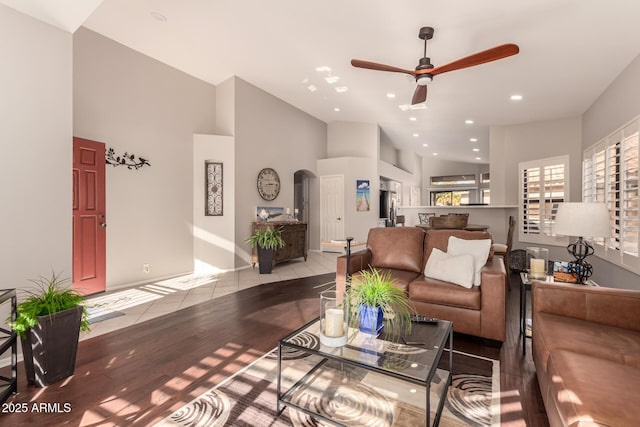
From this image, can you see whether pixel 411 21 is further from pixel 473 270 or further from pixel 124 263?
pixel 124 263

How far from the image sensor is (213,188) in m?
5.71

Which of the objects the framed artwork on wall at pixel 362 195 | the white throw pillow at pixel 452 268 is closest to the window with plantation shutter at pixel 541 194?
the framed artwork on wall at pixel 362 195

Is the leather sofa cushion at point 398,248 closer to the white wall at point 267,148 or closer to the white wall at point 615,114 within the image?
the white wall at point 615,114

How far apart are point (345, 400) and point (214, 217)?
456 centimetres

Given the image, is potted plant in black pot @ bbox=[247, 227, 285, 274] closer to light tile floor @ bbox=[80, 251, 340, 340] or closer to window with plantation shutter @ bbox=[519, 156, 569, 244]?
light tile floor @ bbox=[80, 251, 340, 340]

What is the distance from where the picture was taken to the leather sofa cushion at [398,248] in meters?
3.44

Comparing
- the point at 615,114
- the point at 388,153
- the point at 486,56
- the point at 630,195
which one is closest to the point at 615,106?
the point at 615,114

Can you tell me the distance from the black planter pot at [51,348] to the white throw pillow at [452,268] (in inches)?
116

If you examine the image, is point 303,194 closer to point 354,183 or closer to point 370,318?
point 354,183

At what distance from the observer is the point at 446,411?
1.75 meters

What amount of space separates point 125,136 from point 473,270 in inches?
198

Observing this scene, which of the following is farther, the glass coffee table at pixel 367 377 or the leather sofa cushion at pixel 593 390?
the glass coffee table at pixel 367 377

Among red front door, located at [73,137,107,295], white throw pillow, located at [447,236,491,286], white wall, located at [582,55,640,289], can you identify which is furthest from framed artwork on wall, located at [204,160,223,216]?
white wall, located at [582,55,640,289]

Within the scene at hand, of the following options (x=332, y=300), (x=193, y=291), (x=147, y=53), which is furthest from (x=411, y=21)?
(x=193, y=291)
